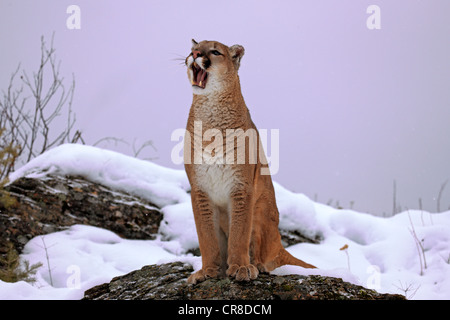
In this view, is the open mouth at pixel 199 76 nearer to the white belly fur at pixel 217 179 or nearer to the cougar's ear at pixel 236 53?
the cougar's ear at pixel 236 53

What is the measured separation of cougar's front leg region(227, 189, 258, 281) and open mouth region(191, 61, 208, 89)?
855 millimetres

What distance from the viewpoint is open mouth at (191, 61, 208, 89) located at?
323 cm

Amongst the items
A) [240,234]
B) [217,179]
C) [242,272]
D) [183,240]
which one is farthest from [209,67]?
[183,240]

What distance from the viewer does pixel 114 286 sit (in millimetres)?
3803

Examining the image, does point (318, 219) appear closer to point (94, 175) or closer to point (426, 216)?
point (426, 216)

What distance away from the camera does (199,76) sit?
325cm

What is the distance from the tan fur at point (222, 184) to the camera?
321 cm

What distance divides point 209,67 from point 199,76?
11cm

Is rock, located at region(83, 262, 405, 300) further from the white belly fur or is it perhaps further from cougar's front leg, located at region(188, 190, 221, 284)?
the white belly fur

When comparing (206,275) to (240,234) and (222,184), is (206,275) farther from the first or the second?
(222,184)

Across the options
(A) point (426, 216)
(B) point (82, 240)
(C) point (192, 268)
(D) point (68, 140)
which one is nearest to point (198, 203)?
(C) point (192, 268)

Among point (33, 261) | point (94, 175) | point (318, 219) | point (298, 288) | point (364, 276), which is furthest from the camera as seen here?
point (318, 219)

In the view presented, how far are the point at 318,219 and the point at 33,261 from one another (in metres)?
4.61
